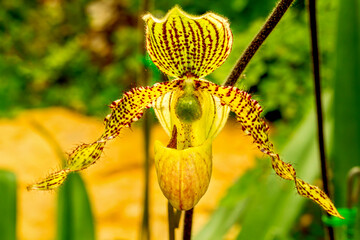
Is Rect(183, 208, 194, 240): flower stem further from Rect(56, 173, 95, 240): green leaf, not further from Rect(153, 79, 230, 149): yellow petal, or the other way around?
Rect(56, 173, 95, 240): green leaf

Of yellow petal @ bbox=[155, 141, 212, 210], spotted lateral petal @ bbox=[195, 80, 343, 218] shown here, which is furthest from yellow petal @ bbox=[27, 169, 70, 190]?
spotted lateral petal @ bbox=[195, 80, 343, 218]

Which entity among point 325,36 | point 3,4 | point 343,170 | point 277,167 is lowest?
point 277,167

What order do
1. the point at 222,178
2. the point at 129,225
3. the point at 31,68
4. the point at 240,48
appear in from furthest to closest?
the point at 31,68, the point at 222,178, the point at 129,225, the point at 240,48

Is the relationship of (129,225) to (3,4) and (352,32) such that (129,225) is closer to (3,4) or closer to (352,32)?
(352,32)

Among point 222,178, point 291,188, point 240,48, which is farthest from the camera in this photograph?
point 222,178

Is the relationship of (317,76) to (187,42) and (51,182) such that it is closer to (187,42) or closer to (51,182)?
(187,42)

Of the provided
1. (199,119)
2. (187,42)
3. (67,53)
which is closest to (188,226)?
(199,119)

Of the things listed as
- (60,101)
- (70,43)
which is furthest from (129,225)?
(70,43)
